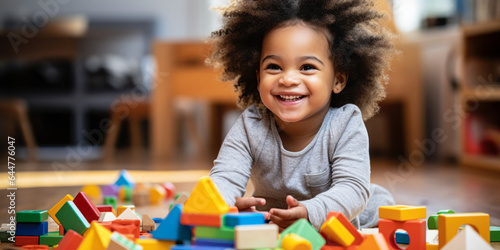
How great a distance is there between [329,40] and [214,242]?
1.39ft

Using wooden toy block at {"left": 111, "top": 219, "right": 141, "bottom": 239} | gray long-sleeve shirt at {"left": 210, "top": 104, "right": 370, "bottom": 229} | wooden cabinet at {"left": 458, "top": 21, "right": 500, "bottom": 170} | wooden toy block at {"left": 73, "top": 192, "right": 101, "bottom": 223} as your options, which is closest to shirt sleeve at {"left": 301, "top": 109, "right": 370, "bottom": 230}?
gray long-sleeve shirt at {"left": 210, "top": 104, "right": 370, "bottom": 229}

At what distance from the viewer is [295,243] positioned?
2.05 feet

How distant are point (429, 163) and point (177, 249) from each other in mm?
2233

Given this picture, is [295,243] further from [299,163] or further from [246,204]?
[299,163]

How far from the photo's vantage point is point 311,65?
872mm

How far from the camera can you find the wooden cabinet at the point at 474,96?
2.30 meters

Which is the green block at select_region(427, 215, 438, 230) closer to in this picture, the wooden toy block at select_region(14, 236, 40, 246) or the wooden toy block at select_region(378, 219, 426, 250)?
the wooden toy block at select_region(378, 219, 426, 250)

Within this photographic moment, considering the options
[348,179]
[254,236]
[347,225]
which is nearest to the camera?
[254,236]

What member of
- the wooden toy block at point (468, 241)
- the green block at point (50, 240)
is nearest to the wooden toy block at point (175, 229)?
the green block at point (50, 240)

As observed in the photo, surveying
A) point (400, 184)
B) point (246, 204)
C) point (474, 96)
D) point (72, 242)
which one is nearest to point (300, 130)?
point (246, 204)

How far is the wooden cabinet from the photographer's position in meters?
2.30

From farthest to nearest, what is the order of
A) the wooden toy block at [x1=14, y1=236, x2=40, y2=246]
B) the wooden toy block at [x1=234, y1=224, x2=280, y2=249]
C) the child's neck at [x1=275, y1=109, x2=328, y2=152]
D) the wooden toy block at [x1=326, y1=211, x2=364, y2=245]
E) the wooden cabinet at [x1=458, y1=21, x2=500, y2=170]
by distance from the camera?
the wooden cabinet at [x1=458, y1=21, x2=500, y2=170] → the child's neck at [x1=275, y1=109, x2=328, y2=152] → the wooden toy block at [x1=14, y1=236, x2=40, y2=246] → the wooden toy block at [x1=326, y1=211, x2=364, y2=245] → the wooden toy block at [x1=234, y1=224, x2=280, y2=249]

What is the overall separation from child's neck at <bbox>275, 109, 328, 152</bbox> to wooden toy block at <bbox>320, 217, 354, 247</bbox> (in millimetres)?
236

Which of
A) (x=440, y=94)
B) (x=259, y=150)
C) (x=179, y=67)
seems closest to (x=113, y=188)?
(x=259, y=150)
